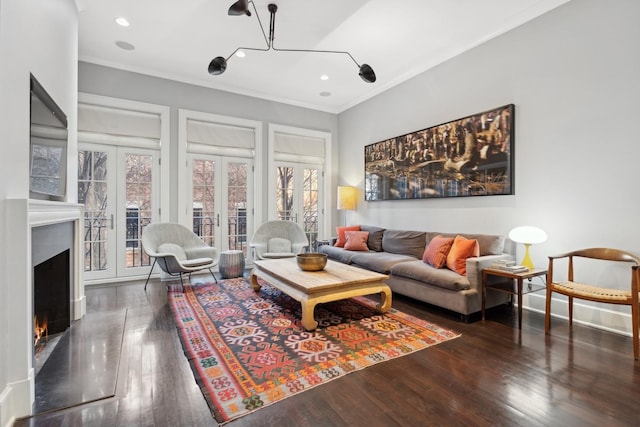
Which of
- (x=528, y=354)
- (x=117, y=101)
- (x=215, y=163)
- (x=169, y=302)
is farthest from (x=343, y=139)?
(x=528, y=354)

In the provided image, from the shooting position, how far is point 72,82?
3090 mm

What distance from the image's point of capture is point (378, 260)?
13.2ft

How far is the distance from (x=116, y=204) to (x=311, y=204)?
129 inches

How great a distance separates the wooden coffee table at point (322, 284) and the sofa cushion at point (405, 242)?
1.23 m

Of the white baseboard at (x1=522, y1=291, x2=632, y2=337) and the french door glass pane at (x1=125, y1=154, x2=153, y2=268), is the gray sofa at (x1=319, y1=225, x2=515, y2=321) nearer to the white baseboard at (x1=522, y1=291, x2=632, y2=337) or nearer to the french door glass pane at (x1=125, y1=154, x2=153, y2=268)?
the white baseboard at (x1=522, y1=291, x2=632, y2=337)

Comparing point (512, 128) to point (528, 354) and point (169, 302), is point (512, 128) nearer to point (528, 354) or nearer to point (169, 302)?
point (528, 354)

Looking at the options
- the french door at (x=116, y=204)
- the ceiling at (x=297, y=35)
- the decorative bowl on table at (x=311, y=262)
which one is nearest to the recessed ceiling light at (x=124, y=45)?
the ceiling at (x=297, y=35)

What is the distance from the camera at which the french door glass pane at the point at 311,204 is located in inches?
242

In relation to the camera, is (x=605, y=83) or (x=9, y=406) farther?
(x=605, y=83)

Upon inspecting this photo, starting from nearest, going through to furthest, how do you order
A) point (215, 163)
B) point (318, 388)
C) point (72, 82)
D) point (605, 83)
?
point (318, 388), point (605, 83), point (72, 82), point (215, 163)

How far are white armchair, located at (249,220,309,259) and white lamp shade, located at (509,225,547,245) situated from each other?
9.49 feet

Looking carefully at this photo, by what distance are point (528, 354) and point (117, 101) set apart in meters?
5.62

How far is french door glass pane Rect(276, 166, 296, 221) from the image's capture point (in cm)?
584

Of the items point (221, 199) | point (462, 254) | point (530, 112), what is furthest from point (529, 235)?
A: point (221, 199)
